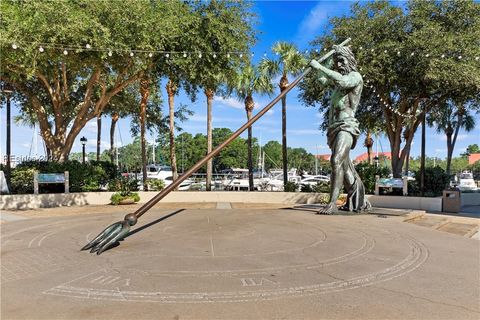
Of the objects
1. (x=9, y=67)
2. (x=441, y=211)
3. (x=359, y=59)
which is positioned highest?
(x=359, y=59)

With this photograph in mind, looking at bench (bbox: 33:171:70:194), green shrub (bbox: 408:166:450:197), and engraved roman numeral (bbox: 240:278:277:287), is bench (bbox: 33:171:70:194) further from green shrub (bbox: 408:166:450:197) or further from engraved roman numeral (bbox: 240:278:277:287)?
green shrub (bbox: 408:166:450:197)

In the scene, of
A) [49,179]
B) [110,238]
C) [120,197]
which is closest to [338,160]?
[110,238]

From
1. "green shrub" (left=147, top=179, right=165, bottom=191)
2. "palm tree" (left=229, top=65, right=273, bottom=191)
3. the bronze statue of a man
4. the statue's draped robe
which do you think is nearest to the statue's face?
the bronze statue of a man

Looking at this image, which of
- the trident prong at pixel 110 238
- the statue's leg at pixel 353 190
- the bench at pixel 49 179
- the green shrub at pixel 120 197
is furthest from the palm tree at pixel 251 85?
the trident prong at pixel 110 238

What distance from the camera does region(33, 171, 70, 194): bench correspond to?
15.6 m

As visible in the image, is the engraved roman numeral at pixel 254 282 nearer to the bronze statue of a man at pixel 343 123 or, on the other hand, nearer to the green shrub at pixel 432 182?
the bronze statue of a man at pixel 343 123

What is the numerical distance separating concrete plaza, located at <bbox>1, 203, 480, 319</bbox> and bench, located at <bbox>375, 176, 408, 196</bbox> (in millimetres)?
8706

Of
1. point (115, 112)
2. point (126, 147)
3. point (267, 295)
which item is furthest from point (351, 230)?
point (126, 147)

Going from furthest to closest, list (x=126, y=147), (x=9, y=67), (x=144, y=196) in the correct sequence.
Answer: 1. (x=126, y=147)
2. (x=144, y=196)
3. (x=9, y=67)

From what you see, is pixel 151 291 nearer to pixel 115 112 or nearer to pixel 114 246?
pixel 114 246

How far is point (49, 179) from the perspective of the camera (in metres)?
16.0

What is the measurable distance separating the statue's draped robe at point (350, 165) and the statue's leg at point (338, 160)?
11 cm

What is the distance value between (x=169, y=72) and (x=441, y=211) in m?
13.3

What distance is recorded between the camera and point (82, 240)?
23.3 ft
